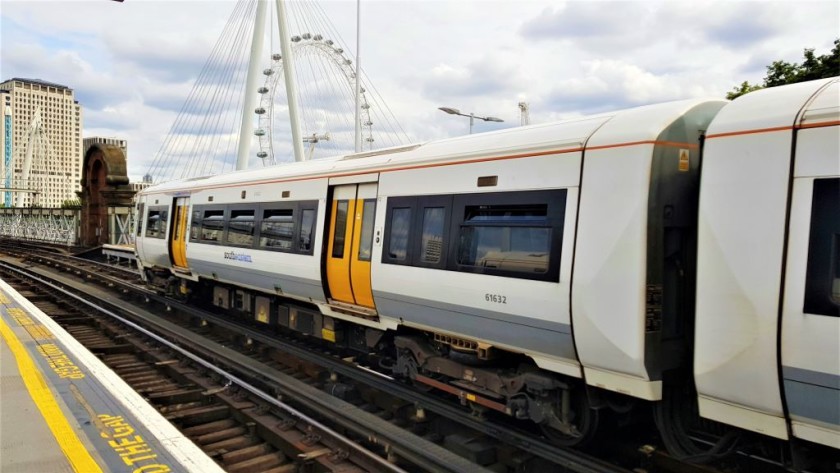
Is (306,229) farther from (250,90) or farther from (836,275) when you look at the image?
(250,90)

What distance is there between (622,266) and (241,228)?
813 cm

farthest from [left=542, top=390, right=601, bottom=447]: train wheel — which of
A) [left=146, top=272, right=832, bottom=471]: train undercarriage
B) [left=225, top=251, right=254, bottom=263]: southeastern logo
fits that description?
[left=225, top=251, right=254, bottom=263]: southeastern logo

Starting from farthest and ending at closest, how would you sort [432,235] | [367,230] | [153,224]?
[153,224] → [367,230] → [432,235]

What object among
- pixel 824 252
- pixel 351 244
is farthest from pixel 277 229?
pixel 824 252

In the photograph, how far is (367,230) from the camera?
8344 millimetres

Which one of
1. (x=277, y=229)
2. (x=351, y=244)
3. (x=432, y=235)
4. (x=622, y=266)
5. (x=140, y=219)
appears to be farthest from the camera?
(x=140, y=219)

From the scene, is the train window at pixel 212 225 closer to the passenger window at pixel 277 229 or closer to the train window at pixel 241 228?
the train window at pixel 241 228

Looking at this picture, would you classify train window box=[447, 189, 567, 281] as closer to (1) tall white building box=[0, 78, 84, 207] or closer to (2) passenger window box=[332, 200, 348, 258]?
(2) passenger window box=[332, 200, 348, 258]

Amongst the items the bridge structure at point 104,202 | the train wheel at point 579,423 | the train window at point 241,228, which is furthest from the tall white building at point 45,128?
the train wheel at point 579,423

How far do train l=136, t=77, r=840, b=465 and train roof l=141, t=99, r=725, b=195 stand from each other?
27mm

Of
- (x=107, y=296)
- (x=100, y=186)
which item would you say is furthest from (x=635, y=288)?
(x=100, y=186)

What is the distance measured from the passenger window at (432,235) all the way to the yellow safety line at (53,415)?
3844 mm

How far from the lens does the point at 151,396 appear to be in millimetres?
8227

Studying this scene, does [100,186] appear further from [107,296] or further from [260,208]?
[260,208]
